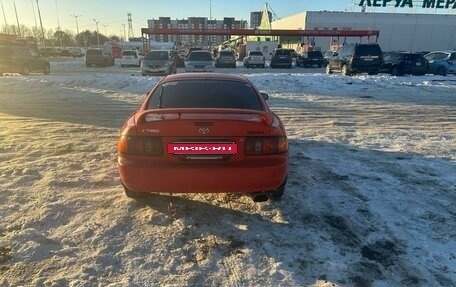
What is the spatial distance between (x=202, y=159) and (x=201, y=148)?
0.36 ft

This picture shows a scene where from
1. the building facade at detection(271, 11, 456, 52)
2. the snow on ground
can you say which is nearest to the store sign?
the building facade at detection(271, 11, 456, 52)

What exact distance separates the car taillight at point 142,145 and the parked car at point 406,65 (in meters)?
21.5

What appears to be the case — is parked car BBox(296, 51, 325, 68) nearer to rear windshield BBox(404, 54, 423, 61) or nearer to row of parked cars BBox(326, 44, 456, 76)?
row of parked cars BBox(326, 44, 456, 76)

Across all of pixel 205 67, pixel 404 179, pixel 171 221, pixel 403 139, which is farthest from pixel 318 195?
pixel 205 67

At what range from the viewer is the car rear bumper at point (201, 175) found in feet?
11.4

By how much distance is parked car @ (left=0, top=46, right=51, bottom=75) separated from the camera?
2164 centimetres

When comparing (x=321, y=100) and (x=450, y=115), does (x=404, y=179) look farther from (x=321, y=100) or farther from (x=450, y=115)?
(x=321, y=100)

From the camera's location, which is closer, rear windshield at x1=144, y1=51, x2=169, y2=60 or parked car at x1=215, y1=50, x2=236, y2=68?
rear windshield at x1=144, y1=51, x2=169, y2=60

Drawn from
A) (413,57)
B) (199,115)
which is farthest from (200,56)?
(199,115)

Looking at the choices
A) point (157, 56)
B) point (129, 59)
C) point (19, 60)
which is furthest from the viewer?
point (129, 59)

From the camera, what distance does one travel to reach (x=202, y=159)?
11.5 feet

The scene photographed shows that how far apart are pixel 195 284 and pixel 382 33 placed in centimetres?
7492

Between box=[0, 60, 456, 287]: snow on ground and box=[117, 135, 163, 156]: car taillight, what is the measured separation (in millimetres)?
777

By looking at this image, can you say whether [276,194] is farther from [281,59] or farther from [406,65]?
[281,59]
